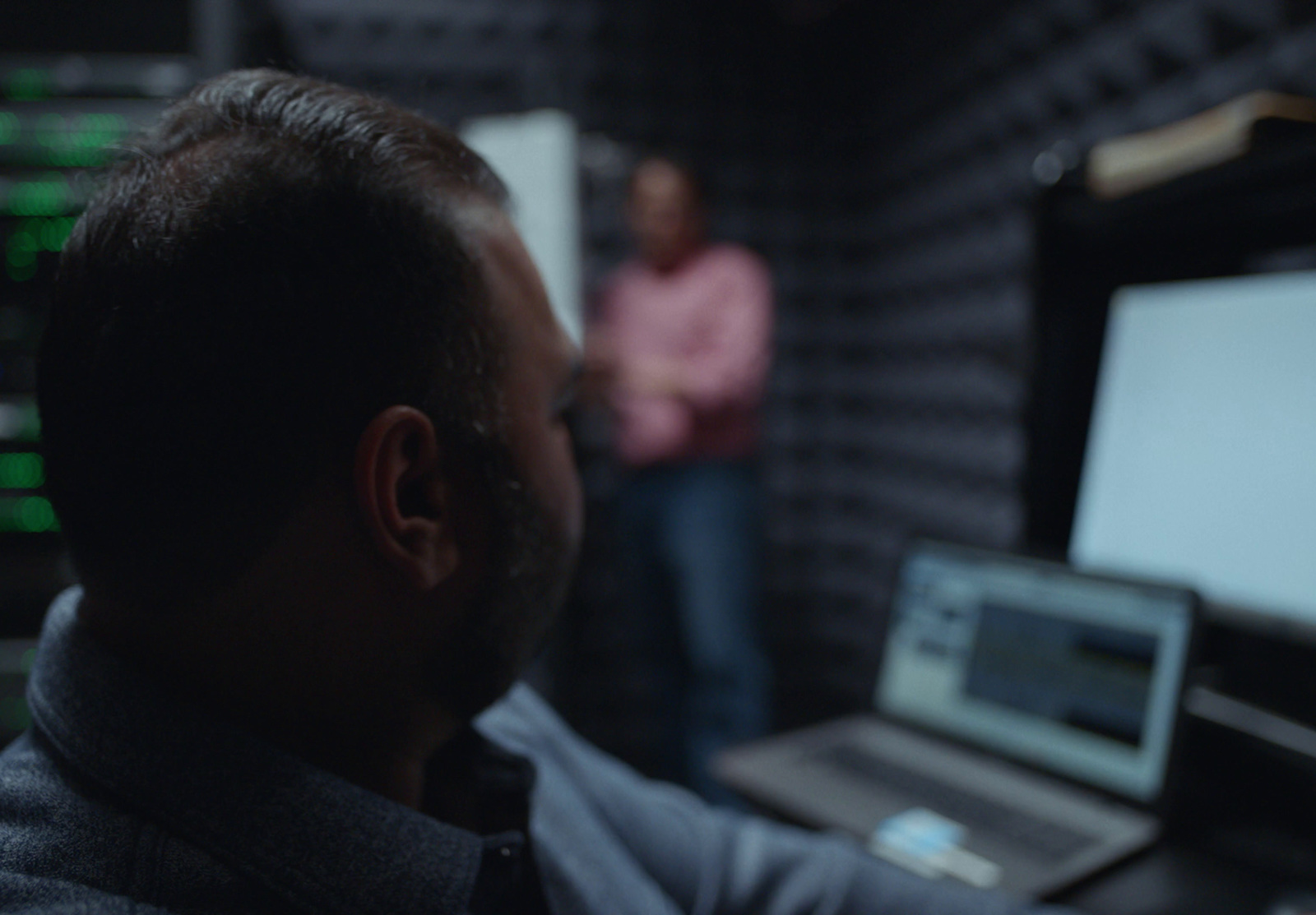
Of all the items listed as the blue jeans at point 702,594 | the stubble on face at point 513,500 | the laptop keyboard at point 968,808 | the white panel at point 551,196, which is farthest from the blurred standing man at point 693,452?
the stubble on face at point 513,500

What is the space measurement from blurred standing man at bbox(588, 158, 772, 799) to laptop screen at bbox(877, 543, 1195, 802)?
120 centimetres

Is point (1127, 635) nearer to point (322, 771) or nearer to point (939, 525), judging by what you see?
point (322, 771)

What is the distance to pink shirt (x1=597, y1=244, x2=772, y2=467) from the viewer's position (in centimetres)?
235

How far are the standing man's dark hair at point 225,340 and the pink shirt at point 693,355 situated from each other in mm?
1760

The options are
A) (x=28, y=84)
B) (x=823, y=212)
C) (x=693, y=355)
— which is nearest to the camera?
(x=28, y=84)

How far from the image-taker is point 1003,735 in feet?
3.31

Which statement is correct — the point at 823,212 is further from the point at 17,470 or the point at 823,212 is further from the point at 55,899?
the point at 55,899

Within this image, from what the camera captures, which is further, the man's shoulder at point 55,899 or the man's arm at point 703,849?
the man's arm at point 703,849

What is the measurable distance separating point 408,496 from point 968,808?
693mm

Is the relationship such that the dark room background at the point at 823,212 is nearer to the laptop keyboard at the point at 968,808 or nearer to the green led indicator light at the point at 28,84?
the green led indicator light at the point at 28,84

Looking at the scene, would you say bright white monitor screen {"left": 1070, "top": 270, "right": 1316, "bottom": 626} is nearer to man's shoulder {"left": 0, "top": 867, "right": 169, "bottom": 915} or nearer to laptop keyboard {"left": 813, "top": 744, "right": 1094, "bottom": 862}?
laptop keyboard {"left": 813, "top": 744, "right": 1094, "bottom": 862}

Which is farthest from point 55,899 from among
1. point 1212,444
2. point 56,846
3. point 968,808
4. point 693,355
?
point 693,355

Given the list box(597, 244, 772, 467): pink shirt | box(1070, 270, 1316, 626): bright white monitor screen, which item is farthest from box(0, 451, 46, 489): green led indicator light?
box(1070, 270, 1316, 626): bright white monitor screen

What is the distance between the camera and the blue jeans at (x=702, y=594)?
2.35 metres
